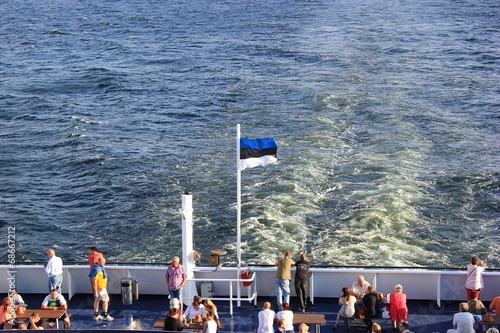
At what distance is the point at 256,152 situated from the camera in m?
15.4

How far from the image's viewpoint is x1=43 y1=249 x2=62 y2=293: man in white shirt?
1442 cm

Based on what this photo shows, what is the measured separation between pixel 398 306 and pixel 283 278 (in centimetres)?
243

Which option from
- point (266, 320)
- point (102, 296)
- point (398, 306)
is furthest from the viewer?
point (102, 296)

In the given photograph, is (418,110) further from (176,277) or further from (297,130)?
(176,277)

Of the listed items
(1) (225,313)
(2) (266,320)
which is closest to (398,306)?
(2) (266,320)

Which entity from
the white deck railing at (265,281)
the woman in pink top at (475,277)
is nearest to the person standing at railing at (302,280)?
the white deck railing at (265,281)

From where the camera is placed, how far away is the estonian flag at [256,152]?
15.3 metres

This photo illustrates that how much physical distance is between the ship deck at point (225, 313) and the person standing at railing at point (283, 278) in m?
0.60

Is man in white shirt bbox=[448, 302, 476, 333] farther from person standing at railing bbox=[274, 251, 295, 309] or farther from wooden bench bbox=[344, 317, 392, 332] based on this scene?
person standing at railing bbox=[274, 251, 295, 309]

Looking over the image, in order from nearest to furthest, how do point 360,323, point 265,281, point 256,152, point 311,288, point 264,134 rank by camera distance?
point 360,323 < point 311,288 < point 265,281 < point 256,152 < point 264,134

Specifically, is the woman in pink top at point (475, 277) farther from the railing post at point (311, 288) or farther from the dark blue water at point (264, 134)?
the dark blue water at point (264, 134)

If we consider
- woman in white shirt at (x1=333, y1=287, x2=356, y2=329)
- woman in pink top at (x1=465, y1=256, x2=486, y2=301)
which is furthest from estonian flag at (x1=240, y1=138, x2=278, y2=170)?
woman in pink top at (x1=465, y1=256, x2=486, y2=301)

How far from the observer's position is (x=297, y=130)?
37.1 metres

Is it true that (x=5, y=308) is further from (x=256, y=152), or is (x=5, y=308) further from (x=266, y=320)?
(x=256, y=152)
